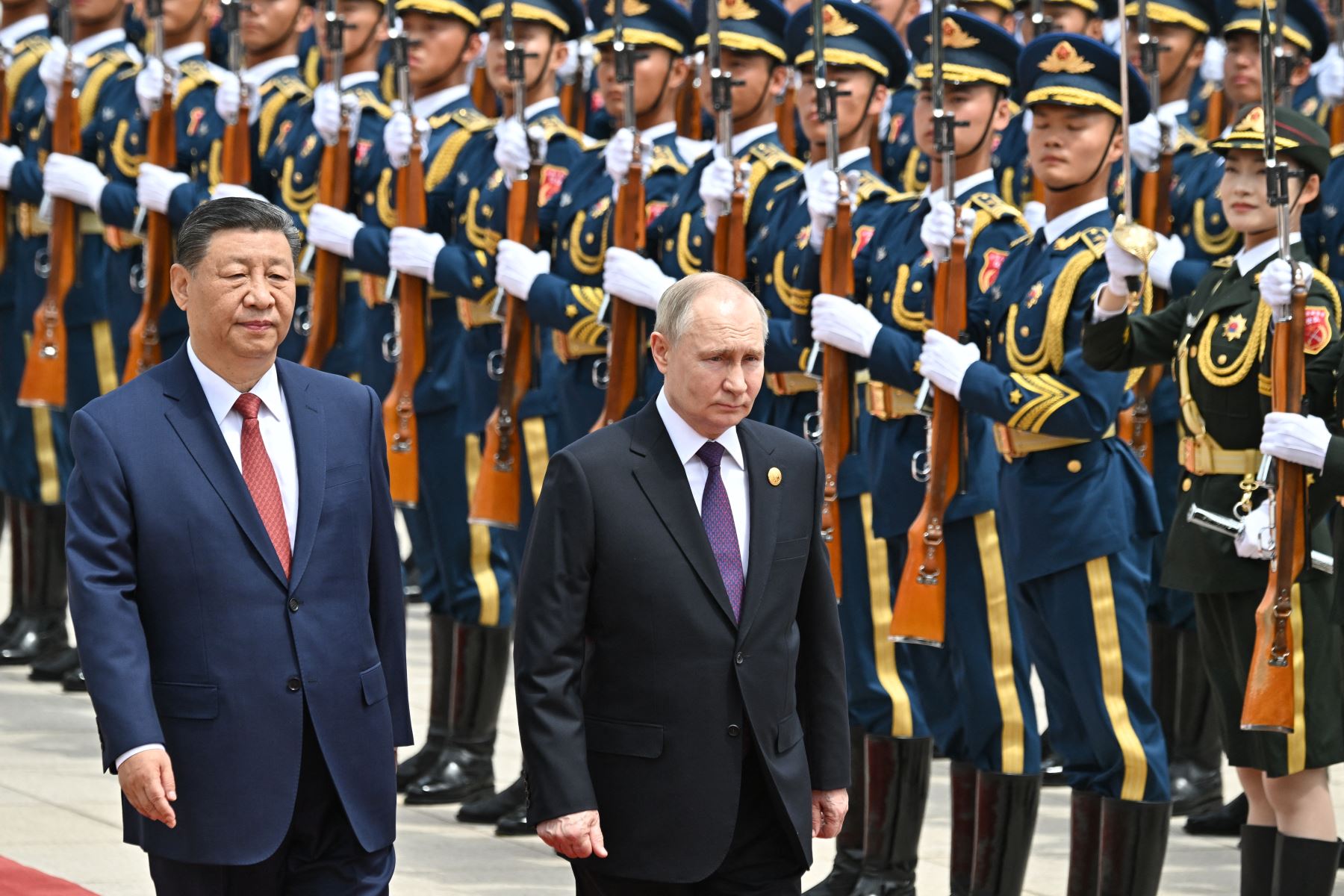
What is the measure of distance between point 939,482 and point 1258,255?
39.0 inches

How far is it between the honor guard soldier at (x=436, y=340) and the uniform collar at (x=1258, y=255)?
2.89m

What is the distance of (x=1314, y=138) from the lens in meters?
6.07

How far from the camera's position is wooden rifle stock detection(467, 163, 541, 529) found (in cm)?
780

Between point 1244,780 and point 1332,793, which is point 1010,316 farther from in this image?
point 1332,793

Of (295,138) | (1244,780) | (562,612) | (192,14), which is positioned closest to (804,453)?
(562,612)

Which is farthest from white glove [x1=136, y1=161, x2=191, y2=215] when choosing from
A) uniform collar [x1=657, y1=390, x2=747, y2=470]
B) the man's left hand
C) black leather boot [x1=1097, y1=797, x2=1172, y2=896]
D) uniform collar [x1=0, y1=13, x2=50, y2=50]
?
the man's left hand

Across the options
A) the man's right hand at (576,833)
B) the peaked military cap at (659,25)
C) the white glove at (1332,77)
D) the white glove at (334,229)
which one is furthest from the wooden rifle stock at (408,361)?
the man's right hand at (576,833)

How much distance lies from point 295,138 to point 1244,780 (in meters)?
4.20

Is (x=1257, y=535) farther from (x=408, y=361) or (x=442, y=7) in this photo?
(x=442, y=7)

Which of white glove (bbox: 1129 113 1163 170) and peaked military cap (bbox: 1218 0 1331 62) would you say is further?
peaked military cap (bbox: 1218 0 1331 62)

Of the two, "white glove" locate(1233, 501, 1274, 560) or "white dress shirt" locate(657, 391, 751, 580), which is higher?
"white dress shirt" locate(657, 391, 751, 580)

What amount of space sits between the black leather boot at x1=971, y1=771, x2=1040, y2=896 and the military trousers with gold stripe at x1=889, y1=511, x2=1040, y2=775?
4 cm

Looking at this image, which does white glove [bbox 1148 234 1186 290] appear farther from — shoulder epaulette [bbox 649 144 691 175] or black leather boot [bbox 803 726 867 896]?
black leather boot [bbox 803 726 867 896]

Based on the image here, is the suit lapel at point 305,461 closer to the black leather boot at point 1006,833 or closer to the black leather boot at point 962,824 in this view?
the black leather boot at point 1006,833
